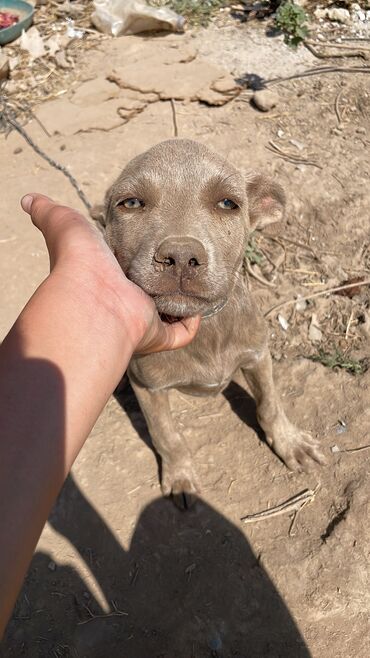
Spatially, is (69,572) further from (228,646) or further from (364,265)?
(364,265)

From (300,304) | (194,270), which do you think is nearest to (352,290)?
(300,304)

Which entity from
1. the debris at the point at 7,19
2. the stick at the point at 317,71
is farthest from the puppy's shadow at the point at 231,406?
the debris at the point at 7,19

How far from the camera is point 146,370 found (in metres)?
3.78

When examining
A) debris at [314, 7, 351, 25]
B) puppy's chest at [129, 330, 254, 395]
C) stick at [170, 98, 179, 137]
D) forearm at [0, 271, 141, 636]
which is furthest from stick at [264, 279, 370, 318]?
debris at [314, 7, 351, 25]

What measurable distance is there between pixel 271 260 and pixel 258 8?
208 inches

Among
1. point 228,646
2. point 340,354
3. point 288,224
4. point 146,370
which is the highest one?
point 146,370

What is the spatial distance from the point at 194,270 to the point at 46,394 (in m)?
1.29

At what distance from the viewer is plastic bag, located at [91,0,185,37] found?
8.60m

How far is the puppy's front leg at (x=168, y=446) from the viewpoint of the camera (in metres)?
4.15

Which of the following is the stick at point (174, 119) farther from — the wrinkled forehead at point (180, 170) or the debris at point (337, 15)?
the wrinkled forehead at point (180, 170)

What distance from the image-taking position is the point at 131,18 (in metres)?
8.72

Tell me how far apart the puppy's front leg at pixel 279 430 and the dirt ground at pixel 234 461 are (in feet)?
0.39

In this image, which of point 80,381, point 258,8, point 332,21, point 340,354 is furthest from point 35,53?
point 80,381

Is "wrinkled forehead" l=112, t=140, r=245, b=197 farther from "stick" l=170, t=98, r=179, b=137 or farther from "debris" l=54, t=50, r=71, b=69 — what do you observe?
"debris" l=54, t=50, r=71, b=69
